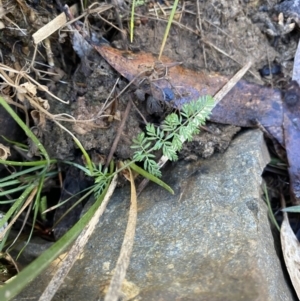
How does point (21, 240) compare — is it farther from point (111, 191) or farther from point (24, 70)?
point (24, 70)

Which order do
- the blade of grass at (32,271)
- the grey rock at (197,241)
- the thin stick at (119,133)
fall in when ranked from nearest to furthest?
the blade of grass at (32,271) → the grey rock at (197,241) → the thin stick at (119,133)

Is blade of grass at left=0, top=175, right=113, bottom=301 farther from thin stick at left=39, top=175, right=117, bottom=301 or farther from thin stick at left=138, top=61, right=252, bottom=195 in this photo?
thin stick at left=138, top=61, right=252, bottom=195

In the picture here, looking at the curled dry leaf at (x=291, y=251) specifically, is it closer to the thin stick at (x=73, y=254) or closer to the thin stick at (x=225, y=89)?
the thin stick at (x=225, y=89)

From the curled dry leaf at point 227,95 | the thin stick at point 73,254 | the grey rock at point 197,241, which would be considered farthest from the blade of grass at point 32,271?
the curled dry leaf at point 227,95

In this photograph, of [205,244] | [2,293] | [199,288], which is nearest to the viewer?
[2,293]

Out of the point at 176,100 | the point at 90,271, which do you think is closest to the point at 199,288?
the point at 90,271

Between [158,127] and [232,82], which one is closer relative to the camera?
[158,127]

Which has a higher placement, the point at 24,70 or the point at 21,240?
the point at 24,70
